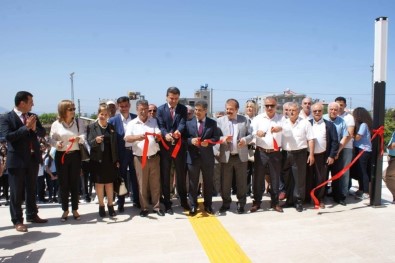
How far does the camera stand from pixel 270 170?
5.39 m

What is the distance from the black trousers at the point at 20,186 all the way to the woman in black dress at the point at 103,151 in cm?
93

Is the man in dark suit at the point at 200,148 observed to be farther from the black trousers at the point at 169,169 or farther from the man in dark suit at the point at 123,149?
the man in dark suit at the point at 123,149

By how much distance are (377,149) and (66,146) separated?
5.24 m

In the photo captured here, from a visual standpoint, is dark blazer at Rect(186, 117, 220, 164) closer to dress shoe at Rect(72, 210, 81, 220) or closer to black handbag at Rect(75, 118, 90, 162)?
black handbag at Rect(75, 118, 90, 162)

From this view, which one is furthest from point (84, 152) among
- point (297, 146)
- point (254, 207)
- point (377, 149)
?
point (377, 149)

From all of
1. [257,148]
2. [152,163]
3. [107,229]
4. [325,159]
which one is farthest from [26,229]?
[325,159]

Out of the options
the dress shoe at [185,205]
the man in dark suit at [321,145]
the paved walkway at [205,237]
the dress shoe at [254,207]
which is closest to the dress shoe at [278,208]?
the paved walkway at [205,237]

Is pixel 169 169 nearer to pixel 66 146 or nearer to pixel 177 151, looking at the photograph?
pixel 177 151

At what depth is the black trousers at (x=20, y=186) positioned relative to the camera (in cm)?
478

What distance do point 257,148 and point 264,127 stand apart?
1.32 feet

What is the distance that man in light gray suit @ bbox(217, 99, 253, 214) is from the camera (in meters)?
5.27

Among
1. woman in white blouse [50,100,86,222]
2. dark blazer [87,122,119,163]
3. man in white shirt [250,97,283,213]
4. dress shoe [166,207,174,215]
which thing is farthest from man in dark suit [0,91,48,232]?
man in white shirt [250,97,283,213]

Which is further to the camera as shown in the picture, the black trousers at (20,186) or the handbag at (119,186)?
the handbag at (119,186)

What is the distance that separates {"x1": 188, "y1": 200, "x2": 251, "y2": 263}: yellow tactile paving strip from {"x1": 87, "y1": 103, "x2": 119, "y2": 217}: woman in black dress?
151 cm
